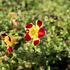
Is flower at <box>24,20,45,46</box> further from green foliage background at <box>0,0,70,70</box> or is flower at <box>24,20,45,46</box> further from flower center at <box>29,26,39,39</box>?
green foliage background at <box>0,0,70,70</box>

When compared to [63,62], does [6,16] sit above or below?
above

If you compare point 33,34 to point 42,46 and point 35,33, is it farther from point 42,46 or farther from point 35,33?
point 42,46

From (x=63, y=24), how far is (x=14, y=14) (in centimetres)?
64

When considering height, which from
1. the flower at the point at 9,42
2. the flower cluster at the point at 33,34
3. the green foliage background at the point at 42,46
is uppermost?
the flower cluster at the point at 33,34

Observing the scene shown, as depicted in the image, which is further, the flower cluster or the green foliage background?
the green foliage background

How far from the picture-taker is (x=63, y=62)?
3.64 m

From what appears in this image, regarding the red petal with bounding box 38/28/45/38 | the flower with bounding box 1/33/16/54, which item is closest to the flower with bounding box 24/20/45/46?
the red petal with bounding box 38/28/45/38

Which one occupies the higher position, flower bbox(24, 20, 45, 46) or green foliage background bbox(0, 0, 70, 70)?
flower bbox(24, 20, 45, 46)

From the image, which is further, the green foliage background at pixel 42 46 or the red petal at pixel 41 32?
the green foliage background at pixel 42 46

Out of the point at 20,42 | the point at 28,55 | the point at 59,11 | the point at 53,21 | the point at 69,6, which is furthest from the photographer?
the point at 69,6

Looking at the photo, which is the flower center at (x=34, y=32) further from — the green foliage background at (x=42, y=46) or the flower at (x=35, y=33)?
the green foliage background at (x=42, y=46)

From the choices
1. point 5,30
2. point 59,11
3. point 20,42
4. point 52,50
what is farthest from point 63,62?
point 59,11

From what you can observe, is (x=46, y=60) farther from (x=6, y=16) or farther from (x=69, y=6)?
(x=69, y=6)

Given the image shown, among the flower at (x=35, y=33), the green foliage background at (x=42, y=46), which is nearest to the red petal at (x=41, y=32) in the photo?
the flower at (x=35, y=33)
